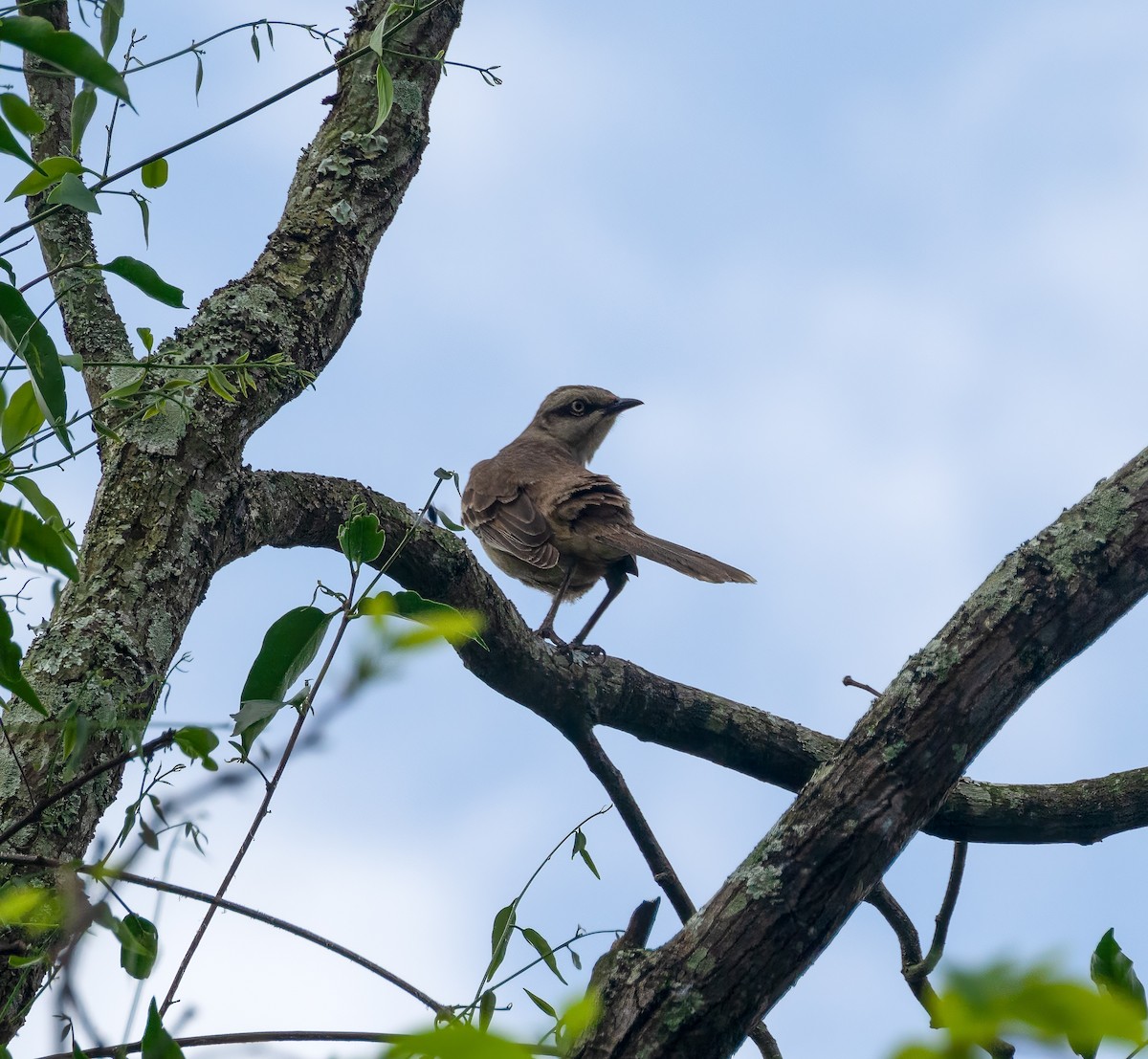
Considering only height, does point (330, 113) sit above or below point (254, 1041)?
above

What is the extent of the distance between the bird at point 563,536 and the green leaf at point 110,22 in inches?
154

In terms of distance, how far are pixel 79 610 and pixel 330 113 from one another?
2.60m

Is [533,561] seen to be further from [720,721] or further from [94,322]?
[94,322]

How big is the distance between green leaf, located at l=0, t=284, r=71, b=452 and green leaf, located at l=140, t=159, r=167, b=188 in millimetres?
591

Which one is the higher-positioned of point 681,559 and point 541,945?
point 681,559

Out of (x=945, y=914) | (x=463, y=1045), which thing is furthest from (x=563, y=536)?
(x=463, y=1045)

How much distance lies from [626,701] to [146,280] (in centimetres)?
303

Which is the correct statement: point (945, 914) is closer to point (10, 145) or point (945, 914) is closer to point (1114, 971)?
point (1114, 971)

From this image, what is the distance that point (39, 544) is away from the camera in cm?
137

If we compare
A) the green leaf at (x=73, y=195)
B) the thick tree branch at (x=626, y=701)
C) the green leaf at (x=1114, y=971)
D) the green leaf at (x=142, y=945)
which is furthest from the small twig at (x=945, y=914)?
the green leaf at (x=73, y=195)

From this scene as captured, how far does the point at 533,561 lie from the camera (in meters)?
6.65

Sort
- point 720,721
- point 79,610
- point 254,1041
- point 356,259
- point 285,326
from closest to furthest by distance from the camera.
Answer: point 254,1041, point 79,610, point 285,326, point 356,259, point 720,721

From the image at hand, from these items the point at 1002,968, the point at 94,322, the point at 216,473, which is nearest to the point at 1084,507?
the point at 216,473

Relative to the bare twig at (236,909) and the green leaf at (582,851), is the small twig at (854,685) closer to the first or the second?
the green leaf at (582,851)
